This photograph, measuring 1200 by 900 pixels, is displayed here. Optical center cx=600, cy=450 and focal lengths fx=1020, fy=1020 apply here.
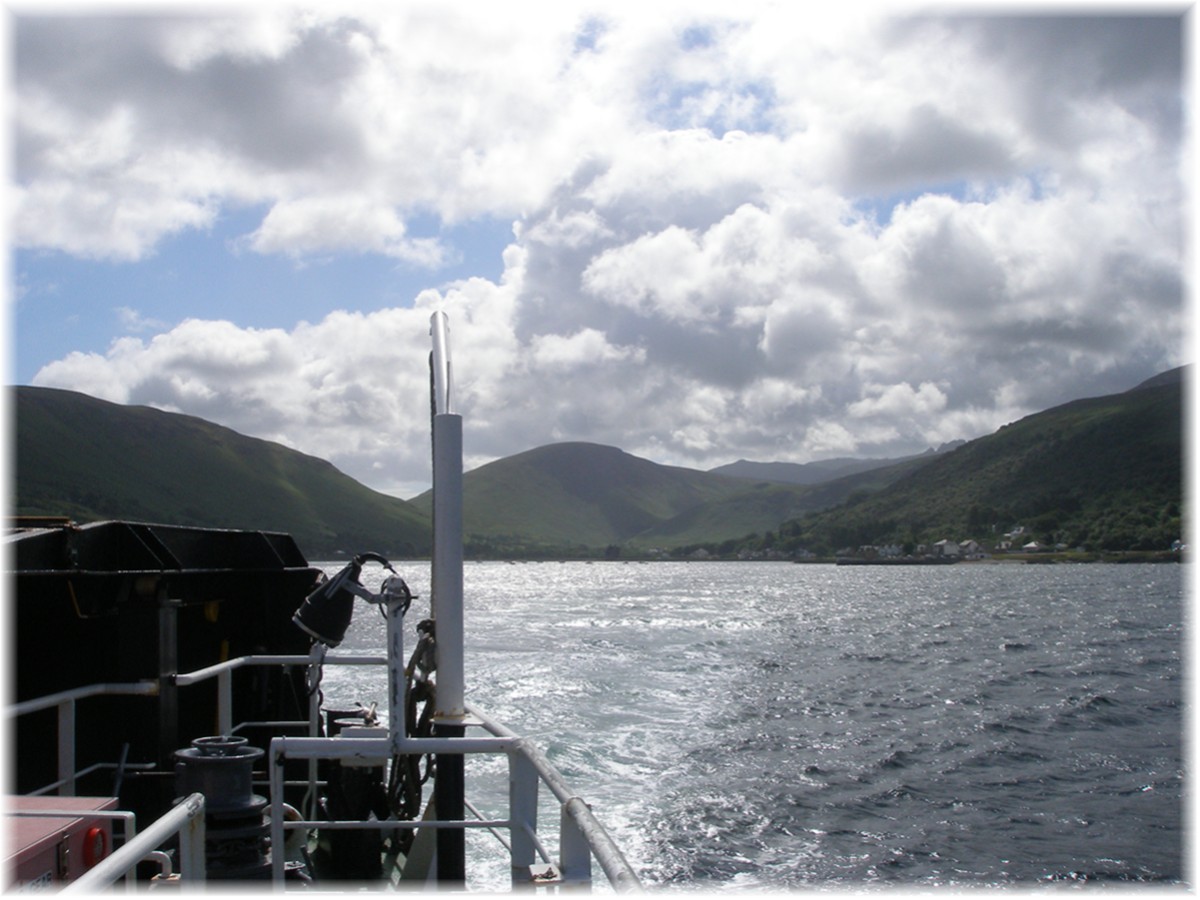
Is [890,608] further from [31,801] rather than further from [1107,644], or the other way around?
[31,801]

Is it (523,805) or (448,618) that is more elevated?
(448,618)

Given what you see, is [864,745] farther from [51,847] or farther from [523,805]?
[51,847]

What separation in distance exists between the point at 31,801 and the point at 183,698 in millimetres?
4358

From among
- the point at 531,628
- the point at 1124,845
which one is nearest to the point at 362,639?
the point at 531,628

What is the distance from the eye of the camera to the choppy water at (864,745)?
1557cm

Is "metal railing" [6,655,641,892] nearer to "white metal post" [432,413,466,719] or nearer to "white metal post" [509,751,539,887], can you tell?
"white metal post" [509,751,539,887]

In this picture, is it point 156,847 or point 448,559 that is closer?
point 156,847

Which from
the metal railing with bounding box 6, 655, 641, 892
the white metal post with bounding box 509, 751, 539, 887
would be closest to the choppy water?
the metal railing with bounding box 6, 655, 641, 892

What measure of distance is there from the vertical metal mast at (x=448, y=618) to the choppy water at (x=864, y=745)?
30.2 ft

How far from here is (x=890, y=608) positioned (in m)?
75.6

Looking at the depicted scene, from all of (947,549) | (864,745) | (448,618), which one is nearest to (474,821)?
(448,618)

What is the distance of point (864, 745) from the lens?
2366 centimetres

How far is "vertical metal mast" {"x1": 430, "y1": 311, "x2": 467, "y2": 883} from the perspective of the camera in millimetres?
5398

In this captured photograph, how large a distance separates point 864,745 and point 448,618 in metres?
20.4
